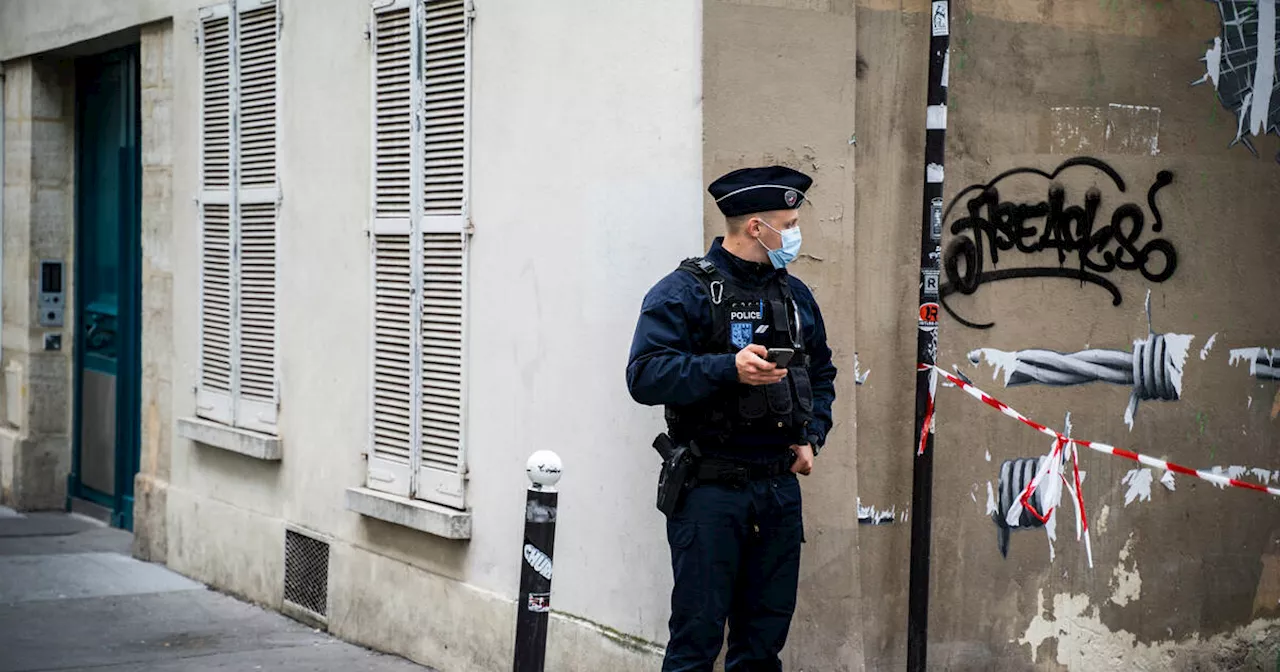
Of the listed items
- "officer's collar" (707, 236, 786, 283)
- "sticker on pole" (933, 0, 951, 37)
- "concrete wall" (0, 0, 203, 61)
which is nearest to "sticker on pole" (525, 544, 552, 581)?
"officer's collar" (707, 236, 786, 283)

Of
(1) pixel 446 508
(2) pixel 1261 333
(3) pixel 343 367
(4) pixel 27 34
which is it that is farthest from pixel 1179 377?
(4) pixel 27 34

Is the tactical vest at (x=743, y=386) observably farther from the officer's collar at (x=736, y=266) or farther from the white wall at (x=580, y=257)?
the white wall at (x=580, y=257)

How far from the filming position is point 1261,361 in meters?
6.74

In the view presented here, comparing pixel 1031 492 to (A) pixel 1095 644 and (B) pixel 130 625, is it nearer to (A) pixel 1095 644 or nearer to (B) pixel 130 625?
(A) pixel 1095 644

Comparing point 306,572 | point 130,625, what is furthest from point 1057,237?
point 130,625

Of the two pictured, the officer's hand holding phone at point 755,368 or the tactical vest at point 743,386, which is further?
the tactical vest at point 743,386

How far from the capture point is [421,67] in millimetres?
7305

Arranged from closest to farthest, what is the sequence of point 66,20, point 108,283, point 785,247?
1. point 785,247
2. point 66,20
3. point 108,283

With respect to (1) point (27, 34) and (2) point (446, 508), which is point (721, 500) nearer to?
(2) point (446, 508)

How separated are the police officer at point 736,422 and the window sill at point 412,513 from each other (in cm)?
202

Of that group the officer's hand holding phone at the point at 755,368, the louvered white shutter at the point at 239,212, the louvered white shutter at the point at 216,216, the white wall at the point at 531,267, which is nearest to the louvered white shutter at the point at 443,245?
the white wall at the point at 531,267

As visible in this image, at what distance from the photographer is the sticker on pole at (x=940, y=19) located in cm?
566

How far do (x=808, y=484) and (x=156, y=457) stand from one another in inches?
212

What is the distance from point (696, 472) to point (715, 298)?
21.4 inches
